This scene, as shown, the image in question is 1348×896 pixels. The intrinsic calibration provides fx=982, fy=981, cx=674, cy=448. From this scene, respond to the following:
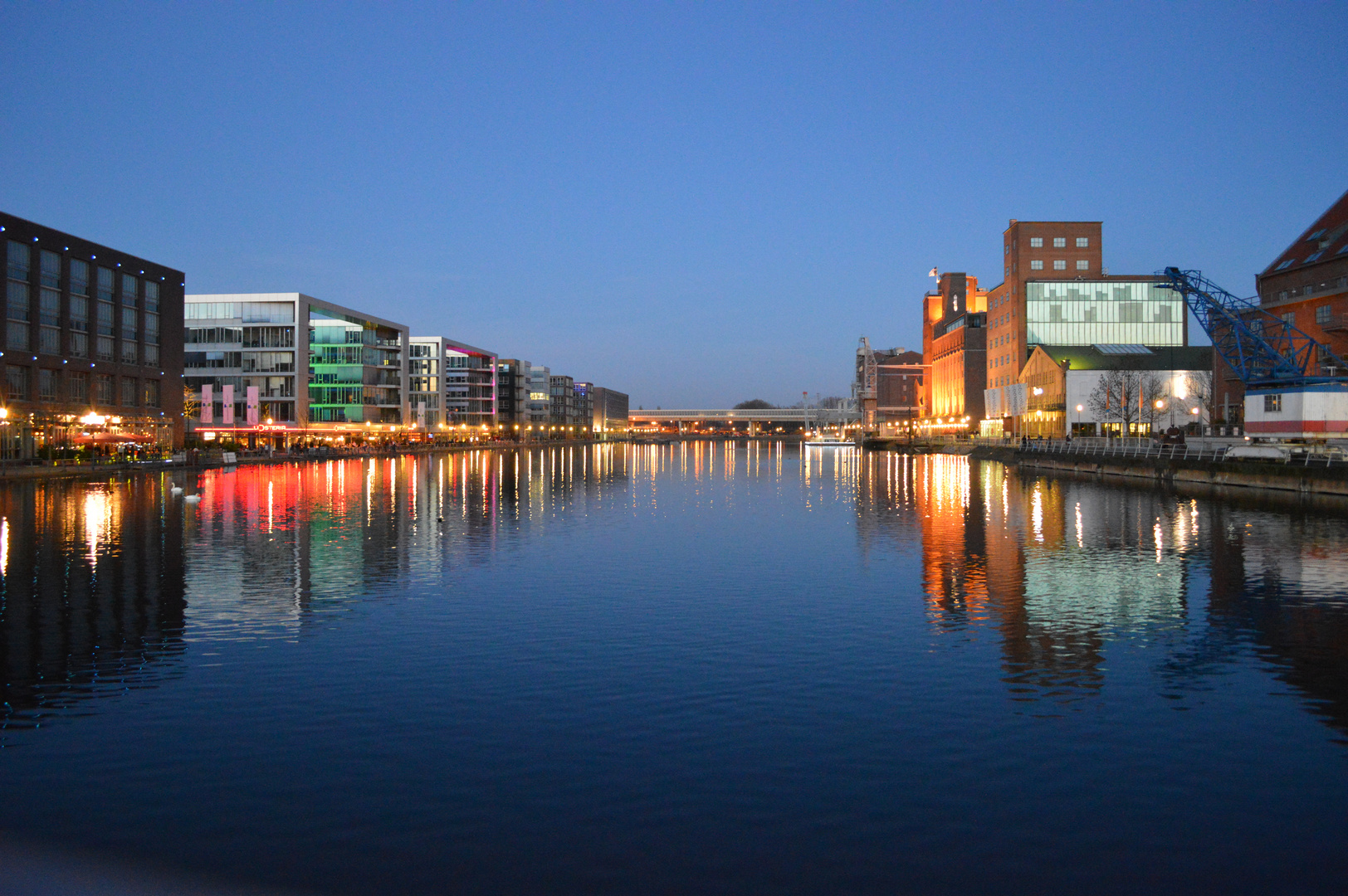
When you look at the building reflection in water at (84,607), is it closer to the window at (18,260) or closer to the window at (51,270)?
the window at (18,260)

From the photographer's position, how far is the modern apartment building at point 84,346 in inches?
2790

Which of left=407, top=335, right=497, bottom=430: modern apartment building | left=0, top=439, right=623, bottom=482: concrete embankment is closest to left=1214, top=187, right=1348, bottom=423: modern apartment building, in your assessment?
left=0, top=439, right=623, bottom=482: concrete embankment

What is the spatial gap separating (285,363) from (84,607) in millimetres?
114388

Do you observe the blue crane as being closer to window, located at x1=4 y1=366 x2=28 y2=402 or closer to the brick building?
the brick building

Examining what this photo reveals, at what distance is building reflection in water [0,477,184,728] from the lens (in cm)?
1268

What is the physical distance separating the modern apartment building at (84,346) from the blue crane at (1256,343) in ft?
291

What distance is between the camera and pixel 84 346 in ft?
262

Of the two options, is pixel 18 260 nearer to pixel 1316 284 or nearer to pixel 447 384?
pixel 1316 284

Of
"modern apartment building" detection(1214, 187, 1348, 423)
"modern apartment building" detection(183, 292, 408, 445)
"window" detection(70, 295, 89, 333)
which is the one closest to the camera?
"window" detection(70, 295, 89, 333)

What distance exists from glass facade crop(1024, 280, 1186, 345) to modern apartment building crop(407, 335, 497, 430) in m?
92.1

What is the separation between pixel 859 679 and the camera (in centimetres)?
1298

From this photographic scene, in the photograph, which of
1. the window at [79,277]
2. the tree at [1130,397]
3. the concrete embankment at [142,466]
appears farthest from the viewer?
the tree at [1130,397]

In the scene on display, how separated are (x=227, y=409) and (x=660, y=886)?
→ 330 ft

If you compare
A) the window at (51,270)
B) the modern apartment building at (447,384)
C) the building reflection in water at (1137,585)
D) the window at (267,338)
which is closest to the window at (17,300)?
the window at (51,270)
